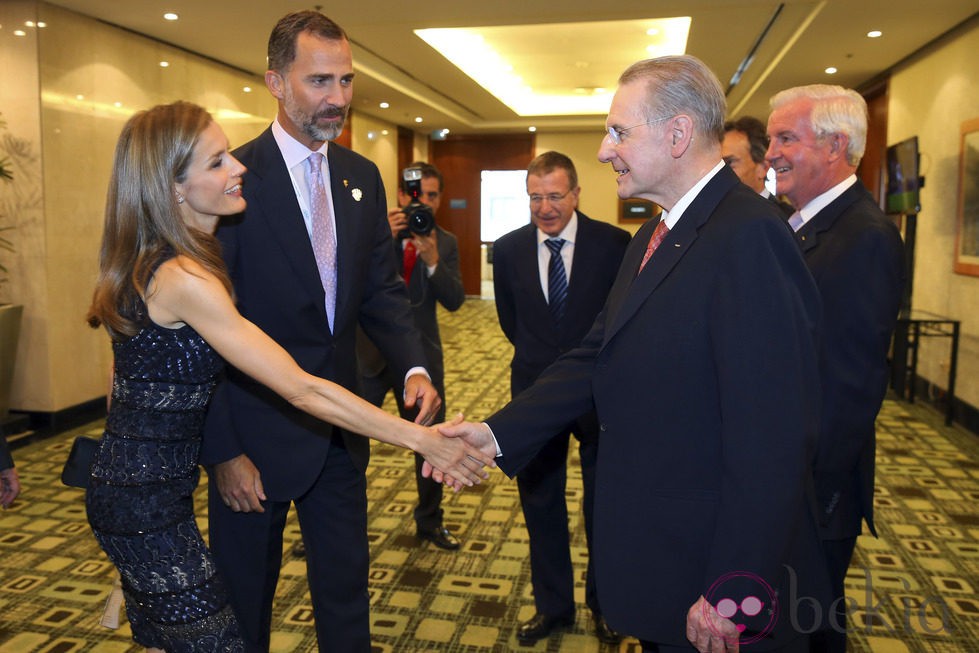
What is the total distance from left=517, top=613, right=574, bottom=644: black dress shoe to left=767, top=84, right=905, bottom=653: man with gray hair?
1.09 m

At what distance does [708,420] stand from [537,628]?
6.31 ft

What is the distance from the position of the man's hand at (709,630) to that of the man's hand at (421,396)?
120 cm

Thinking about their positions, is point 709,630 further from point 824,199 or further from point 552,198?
point 552,198

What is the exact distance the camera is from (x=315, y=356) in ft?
7.84

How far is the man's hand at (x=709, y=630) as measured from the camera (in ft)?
5.19

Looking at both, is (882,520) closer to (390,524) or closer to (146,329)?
(390,524)

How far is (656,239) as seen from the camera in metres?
1.92

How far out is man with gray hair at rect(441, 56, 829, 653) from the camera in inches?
60.7

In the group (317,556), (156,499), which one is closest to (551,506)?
(317,556)

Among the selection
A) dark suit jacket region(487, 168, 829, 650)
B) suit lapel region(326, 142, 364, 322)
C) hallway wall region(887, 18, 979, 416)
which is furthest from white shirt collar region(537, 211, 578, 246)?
hallway wall region(887, 18, 979, 416)

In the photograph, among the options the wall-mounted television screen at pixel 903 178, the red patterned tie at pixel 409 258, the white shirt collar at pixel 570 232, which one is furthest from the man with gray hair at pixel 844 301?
the wall-mounted television screen at pixel 903 178

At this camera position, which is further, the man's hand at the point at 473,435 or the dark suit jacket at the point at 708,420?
the man's hand at the point at 473,435

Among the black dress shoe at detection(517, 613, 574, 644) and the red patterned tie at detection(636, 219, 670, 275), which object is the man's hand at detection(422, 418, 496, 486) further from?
the black dress shoe at detection(517, 613, 574, 644)

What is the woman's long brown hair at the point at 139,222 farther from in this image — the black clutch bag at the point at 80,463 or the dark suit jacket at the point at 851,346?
the dark suit jacket at the point at 851,346
